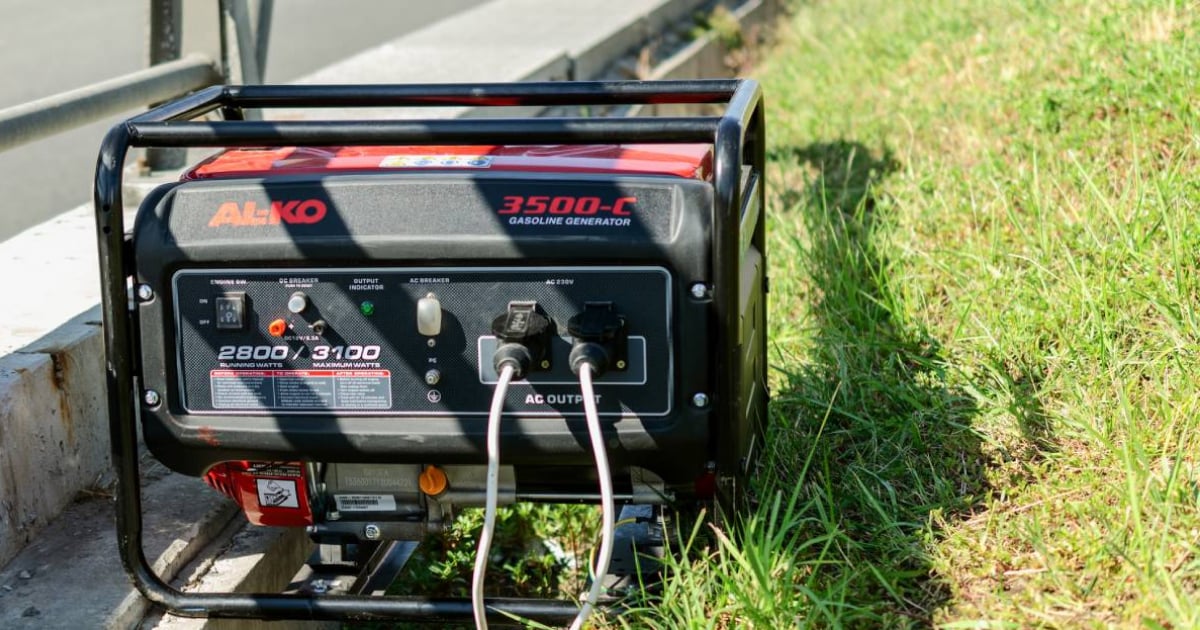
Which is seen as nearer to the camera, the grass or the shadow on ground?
the grass

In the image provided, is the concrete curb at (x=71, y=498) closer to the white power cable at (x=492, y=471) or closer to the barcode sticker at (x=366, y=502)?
the barcode sticker at (x=366, y=502)

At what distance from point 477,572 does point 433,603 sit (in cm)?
28

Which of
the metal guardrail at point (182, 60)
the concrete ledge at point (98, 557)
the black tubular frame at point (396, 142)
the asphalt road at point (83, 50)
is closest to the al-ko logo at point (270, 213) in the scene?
the black tubular frame at point (396, 142)

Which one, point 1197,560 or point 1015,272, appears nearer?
point 1197,560

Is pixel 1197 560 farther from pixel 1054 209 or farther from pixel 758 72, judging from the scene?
pixel 758 72

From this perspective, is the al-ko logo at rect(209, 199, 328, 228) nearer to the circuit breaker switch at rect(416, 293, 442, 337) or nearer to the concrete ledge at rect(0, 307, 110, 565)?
the circuit breaker switch at rect(416, 293, 442, 337)

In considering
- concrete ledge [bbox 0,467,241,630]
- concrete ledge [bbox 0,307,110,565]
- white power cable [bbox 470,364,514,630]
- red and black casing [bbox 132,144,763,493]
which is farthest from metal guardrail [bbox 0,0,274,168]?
white power cable [bbox 470,364,514,630]

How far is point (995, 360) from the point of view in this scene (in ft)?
9.86

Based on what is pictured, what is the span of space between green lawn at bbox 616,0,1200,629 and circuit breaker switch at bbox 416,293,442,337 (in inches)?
24.5

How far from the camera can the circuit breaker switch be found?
2135 mm

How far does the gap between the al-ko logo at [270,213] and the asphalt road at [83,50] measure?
6.56ft

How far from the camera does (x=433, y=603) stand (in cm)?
231

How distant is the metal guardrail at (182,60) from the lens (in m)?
3.33

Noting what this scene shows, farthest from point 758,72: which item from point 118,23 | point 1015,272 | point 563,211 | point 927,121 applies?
point 563,211
